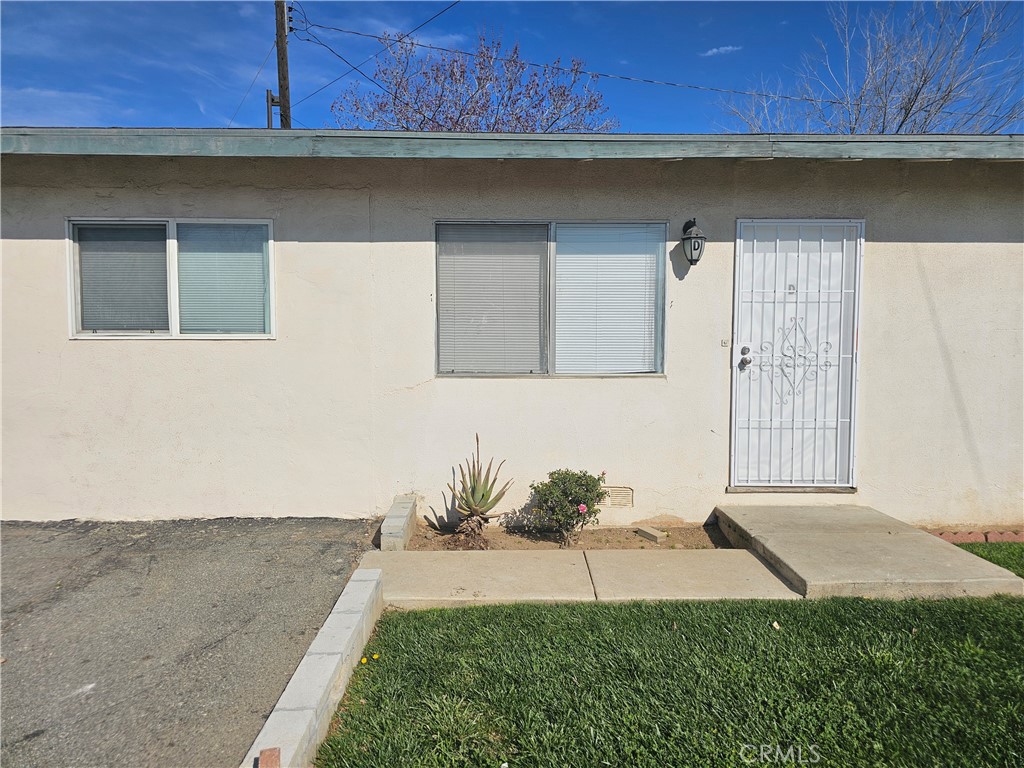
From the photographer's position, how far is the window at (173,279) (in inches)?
202

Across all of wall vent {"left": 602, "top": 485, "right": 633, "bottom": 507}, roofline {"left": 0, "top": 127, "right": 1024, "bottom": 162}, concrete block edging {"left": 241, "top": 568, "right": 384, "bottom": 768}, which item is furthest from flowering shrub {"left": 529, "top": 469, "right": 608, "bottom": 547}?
roofline {"left": 0, "top": 127, "right": 1024, "bottom": 162}

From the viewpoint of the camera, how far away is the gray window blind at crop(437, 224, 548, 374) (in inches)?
205

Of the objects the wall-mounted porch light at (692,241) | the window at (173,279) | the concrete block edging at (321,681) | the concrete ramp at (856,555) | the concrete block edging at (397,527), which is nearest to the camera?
the concrete block edging at (321,681)

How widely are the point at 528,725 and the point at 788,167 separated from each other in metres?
4.63

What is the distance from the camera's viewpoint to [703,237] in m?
5.06

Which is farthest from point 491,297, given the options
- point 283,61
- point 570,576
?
point 283,61

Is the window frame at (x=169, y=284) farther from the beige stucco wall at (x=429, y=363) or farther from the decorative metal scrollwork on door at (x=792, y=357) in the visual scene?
the decorative metal scrollwork on door at (x=792, y=357)

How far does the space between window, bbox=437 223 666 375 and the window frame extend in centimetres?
140

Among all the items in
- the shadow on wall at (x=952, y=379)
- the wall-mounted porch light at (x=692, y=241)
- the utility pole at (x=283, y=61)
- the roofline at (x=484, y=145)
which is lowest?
the shadow on wall at (x=952, y=379)

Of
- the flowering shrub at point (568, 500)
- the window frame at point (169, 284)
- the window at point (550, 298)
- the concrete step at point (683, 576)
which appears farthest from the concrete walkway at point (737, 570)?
the window frame at point (169, 284)

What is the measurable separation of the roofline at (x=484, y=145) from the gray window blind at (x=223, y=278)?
72cm

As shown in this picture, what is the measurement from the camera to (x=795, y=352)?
5270mm

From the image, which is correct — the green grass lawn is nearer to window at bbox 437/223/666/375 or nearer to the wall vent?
the wall vent

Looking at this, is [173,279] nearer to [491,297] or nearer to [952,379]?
[491,297]
